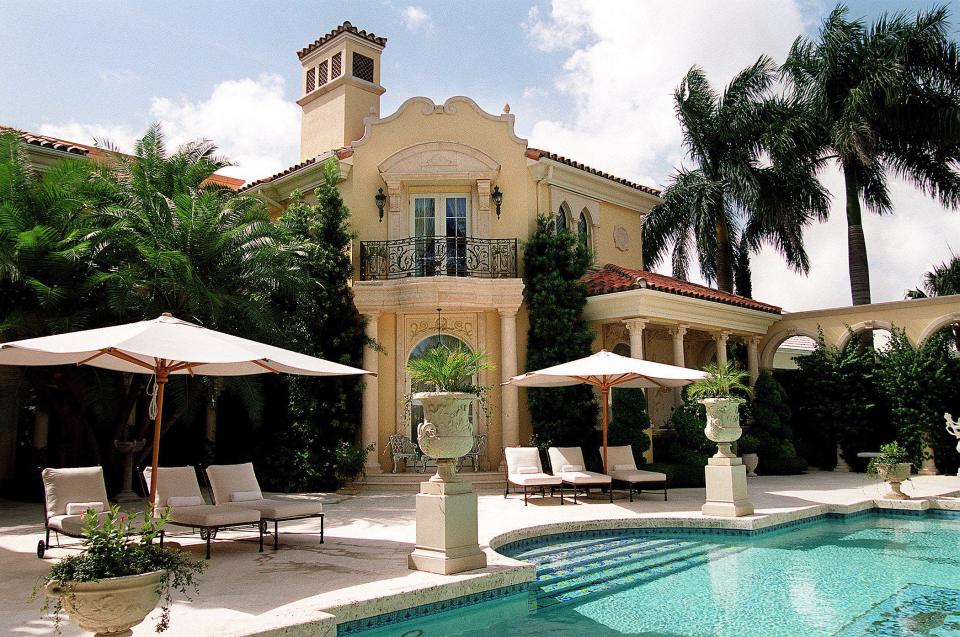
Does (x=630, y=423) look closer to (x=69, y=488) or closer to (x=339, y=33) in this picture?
(x=69, y=488)

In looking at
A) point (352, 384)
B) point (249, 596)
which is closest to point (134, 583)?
point (249, 596)

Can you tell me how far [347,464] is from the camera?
16.7 m

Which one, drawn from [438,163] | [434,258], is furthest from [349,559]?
[438,163]

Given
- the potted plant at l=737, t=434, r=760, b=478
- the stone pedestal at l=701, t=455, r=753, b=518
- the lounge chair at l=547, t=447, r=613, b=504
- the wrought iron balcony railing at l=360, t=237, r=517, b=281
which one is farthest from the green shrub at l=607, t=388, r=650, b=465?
the stone pedestal at l=701, t=455, r=753, b=518

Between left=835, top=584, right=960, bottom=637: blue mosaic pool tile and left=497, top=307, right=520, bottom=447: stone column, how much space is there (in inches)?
413

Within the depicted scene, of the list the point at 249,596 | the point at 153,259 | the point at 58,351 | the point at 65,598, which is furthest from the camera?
the point at 153,259

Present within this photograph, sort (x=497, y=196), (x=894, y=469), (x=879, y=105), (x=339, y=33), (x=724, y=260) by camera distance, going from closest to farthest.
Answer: (x=894, y=469)
(x=497, y=196)
(x=879, y=105)
(x=339, y=33)
(x=724, y=260)

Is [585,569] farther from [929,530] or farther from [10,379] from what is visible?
[10,379]

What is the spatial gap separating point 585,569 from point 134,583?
19.8 feet

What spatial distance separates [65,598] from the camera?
440 cm

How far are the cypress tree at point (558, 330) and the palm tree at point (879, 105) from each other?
1060 cm

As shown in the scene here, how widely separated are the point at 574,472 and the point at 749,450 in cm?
725

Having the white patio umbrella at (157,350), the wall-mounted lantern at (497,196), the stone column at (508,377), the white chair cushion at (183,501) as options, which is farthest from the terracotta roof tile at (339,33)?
the white chair cushion at (183,501)

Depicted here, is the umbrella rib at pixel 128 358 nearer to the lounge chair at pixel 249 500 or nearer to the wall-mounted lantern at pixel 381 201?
the lounge chair at pixel 249 500
